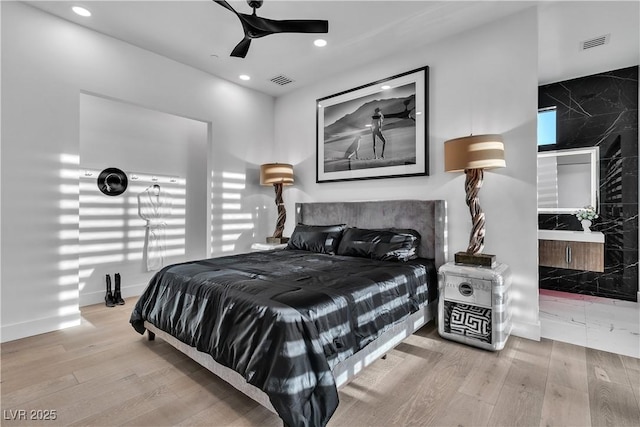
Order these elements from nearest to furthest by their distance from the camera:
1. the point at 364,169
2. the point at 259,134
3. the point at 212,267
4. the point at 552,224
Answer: the point at 212,267 → the point at 364,169 → the point at 552,224 → the point at 259,134

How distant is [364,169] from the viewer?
3842 millimetres

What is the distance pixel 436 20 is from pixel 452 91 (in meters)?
0.69

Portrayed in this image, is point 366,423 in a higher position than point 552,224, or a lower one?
lower

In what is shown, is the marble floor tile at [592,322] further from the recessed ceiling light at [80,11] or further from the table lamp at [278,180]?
the recessed ceiling light at [80,11]

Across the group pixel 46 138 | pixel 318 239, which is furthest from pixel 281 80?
pixel 46 138

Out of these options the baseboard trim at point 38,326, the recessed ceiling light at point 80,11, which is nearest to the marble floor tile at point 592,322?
the baseboard trim at point 38,326

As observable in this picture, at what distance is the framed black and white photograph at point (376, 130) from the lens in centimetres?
339

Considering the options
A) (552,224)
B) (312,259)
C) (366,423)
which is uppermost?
(552,224)

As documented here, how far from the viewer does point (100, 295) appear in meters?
3.80

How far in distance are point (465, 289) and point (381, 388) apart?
1.15 metres

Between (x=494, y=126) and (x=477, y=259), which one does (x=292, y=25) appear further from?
(x=477, y=259)

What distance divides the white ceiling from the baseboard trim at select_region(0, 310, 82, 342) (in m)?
2.90

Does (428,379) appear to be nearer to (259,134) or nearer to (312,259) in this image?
(312,259)

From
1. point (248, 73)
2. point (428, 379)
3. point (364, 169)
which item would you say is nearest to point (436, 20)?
point (364, 169)
